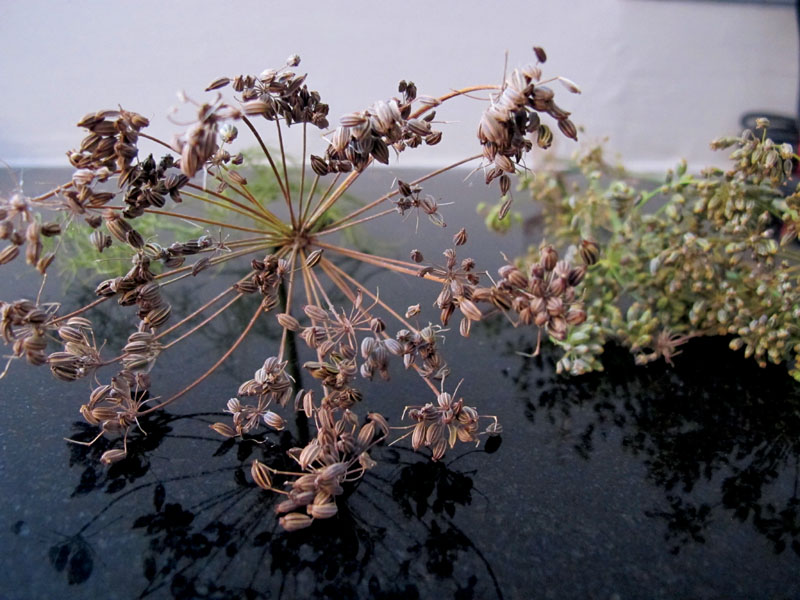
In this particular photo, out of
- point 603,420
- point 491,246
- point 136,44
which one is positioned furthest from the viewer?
point 136,44

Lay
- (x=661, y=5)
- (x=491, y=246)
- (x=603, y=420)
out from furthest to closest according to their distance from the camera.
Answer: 1. (x=661, y=5)
2. (x=491, y=246)
3. (x=603, y=420)

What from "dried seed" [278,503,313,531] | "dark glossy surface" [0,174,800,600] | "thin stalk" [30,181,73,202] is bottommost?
"dark glossy surface" [0,174,800,600]

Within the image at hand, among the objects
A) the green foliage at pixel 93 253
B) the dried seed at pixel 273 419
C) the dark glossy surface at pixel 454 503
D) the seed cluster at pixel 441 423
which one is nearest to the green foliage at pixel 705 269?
the dark glossy surface at pixel 454 503

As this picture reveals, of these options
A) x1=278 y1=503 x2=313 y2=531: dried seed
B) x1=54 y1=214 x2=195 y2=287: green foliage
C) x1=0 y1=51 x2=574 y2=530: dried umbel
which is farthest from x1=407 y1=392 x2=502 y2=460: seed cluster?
x1=54 y1=214 x2=195 y2=287: green foliage

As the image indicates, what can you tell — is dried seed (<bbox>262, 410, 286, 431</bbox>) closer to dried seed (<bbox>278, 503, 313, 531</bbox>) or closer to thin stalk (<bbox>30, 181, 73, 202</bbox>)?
dried seed (<bbox>278, 503, 313, 531</bbox>)

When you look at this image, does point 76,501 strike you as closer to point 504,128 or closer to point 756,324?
point 504,128

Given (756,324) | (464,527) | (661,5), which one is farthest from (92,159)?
(661,5)
